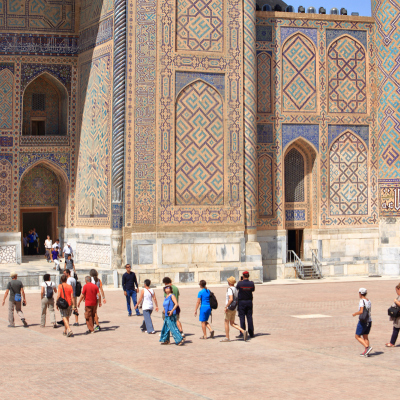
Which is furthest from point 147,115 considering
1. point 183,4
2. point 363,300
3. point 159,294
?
point 363,300

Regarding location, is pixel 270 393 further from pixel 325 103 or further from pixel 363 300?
pixel 325 103

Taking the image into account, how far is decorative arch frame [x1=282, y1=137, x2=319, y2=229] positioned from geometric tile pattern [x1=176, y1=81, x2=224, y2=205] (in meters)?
3.14

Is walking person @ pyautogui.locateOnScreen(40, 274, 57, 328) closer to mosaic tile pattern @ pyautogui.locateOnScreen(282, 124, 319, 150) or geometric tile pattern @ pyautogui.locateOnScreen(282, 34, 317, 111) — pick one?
mosaic tile pattern @ pyautogui.locateOnScreen(282, 124, 319, 150)

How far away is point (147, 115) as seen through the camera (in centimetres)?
2233

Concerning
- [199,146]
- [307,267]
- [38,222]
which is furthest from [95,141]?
[307,267]

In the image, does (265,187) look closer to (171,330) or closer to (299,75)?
(299,75)

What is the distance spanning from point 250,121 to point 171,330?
12.7m

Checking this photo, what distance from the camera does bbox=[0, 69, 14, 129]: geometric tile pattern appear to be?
25703mm

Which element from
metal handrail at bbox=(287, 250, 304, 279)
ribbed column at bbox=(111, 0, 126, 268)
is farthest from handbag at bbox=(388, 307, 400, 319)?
metal handrail at bbox=(287, 250, 304, 279)

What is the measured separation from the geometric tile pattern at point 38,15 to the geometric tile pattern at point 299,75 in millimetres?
8174

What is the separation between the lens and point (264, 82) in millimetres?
24703

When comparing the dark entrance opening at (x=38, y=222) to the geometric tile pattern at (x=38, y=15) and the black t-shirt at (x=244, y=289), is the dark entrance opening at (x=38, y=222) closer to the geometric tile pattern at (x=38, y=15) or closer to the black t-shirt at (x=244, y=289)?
the geometric tile pattern at (x=38, y=15)

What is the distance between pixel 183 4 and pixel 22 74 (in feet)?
22.6

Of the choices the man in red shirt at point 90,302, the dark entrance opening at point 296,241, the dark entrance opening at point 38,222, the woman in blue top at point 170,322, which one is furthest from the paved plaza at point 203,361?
the dark entrance opening at point 38,222
